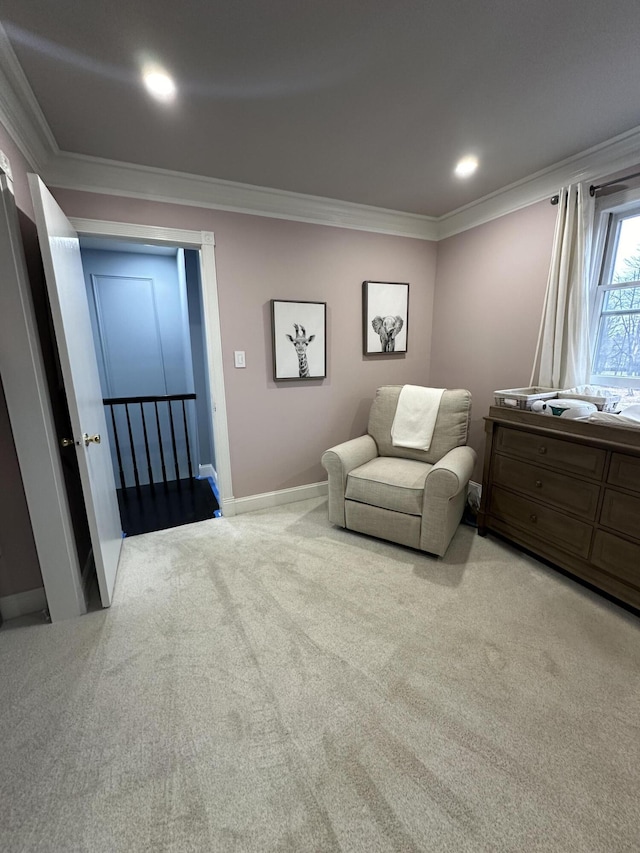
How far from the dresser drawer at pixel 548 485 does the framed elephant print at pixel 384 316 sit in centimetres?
146

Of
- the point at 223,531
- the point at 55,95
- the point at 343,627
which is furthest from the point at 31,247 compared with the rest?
the point at 343,627

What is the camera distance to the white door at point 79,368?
5.04 feet

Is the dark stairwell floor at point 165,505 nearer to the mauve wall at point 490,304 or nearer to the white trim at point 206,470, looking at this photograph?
the white trim at point 206,470

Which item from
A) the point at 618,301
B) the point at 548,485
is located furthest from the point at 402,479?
the point at 618,301

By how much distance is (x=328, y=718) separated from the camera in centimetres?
129

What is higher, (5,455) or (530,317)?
(530,317)

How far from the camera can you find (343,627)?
1714 millimetres

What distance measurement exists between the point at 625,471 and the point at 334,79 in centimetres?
223

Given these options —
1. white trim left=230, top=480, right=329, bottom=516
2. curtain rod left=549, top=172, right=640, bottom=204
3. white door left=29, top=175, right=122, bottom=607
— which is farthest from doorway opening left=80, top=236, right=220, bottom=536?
curtain rod left=549, top=172, right=640, bottom=204

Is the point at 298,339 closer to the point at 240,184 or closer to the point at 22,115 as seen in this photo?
the point at 240,184

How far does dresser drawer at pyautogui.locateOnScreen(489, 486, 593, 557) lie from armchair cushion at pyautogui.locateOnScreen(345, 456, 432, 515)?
21.1 inches

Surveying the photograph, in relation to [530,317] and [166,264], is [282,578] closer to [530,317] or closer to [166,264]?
[530,317]

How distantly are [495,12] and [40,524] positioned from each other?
278 cm

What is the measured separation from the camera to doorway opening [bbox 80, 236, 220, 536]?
359cm
